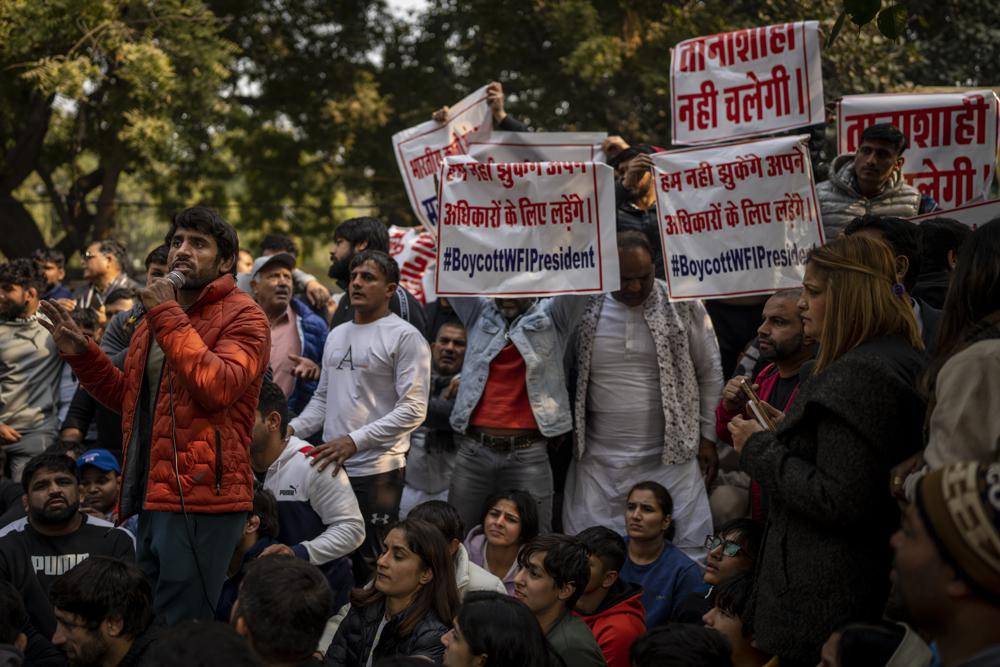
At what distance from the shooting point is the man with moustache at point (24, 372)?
847 cm

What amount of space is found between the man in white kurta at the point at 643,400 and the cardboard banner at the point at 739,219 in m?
0.23

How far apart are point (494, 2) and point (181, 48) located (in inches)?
215

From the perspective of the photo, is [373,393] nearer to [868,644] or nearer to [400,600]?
[400,600]

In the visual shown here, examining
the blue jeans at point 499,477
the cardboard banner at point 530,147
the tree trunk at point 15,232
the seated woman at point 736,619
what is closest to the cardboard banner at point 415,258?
the cardboard banner at point 530,147

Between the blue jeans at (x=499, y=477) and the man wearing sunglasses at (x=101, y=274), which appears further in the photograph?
the man wearing sunglasses at (x=101, y=274)

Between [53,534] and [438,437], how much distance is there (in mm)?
2319

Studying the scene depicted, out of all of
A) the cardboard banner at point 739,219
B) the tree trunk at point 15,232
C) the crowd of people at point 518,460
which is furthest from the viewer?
the tree trunk at point 15,232

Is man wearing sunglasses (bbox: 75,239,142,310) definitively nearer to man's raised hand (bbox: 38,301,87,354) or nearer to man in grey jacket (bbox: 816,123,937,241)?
man's raised hand (bbox: 38,301,87,354)

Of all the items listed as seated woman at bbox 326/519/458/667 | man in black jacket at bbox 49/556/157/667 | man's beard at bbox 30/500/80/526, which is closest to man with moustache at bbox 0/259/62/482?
man's beard at bbox 30/500/80/526

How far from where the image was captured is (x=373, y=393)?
686 cm

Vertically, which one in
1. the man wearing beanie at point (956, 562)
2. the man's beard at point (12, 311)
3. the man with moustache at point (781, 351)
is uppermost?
the man's beard at point (12, 311)

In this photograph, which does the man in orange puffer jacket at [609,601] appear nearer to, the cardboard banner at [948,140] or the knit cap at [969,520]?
the cardboard banner at [948,140]

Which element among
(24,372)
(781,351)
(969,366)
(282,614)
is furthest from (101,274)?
(969,366)

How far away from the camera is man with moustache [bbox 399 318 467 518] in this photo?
299 inches
